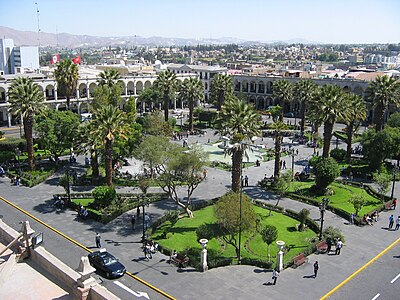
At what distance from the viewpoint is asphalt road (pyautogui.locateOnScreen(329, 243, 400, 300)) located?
26.0 meters

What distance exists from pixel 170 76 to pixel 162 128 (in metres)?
20.6

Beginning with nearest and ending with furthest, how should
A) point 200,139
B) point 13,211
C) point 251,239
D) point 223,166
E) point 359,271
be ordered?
1. point 359,271
2. point 251,239
3. point 13,211
4. point 223,166
5. point 200,139

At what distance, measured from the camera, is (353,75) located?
101 meters

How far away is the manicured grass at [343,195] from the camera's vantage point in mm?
41022

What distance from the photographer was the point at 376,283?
27391 millimetres

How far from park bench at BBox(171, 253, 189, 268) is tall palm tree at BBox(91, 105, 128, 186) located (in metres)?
15.5

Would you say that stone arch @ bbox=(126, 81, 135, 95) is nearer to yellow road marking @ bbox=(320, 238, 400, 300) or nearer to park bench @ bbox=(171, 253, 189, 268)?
park bench @ bbox=(171, 253, 189, 268)

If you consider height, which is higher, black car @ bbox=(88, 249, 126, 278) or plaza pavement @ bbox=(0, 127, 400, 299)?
black car @ bbox=(88, 249, 126, 278)

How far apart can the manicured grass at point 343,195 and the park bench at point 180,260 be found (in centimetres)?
1840

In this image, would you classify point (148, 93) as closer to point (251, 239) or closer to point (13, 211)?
point (13, 211)

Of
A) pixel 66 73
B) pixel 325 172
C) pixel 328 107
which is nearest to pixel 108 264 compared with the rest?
pixel 325 172

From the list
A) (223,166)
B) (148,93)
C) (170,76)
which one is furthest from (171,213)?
(148,93)

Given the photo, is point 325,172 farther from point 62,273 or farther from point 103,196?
point 62,273

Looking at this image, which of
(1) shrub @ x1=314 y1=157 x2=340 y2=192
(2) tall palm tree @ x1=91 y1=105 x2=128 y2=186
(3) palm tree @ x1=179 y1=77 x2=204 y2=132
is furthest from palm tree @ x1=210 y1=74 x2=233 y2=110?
(2) tall palm tree @ x1=91 y1=105 x2=128 y2=186
